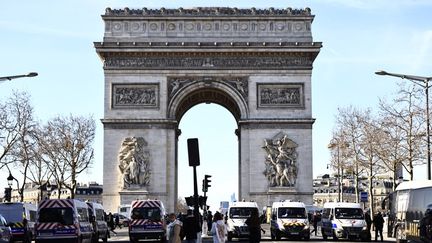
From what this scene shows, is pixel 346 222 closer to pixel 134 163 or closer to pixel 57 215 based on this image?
pixel 57 215

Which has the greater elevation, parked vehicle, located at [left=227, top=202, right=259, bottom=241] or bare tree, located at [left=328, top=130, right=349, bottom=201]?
bare tree, located at [left=328, top=130, right=349, bottom=201]

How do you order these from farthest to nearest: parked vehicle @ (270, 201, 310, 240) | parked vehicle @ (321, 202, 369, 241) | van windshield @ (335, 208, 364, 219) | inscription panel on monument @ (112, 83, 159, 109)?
inscription panel on monument @ (112, 83, 159, 109)
van windshield @ (335, 208, 364, 219)
parked vehicle @ (270, 201, 310, 240)
parked vehicle @ (321, 202, 369, 241)

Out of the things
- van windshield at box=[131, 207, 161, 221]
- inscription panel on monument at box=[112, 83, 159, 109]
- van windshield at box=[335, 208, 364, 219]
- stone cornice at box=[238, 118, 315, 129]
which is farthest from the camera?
inscription panel on monument at box=[112, 83, 159, 109]

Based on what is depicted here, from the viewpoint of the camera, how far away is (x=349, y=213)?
50125 mm

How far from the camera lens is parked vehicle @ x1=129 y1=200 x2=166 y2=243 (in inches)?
1751

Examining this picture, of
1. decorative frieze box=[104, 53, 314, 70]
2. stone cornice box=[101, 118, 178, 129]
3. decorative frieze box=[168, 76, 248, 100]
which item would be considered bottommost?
stone cornice box=[101, 118, 178, 129]

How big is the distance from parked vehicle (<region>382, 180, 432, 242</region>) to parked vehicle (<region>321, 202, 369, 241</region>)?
294 cm

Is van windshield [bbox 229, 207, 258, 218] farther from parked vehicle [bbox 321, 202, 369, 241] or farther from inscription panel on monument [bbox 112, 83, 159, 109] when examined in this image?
inscription panel on monument [bbox 112, 83, 159, 109]

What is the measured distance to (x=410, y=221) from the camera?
4000 centimetres

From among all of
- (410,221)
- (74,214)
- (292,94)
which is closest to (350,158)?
(292,94)

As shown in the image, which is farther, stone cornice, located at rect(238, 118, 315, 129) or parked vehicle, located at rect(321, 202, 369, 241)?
stone cornice, located at rect(238, 118, 315, 129)

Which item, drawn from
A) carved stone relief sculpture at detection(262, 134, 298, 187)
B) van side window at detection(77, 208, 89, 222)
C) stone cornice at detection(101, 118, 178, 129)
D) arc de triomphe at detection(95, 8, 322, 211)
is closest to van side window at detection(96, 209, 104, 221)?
van side window at detection(77, 208, 89, 222)

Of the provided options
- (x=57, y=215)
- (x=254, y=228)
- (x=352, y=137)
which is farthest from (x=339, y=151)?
(x=254, y=228)

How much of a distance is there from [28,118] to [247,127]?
19864mm
